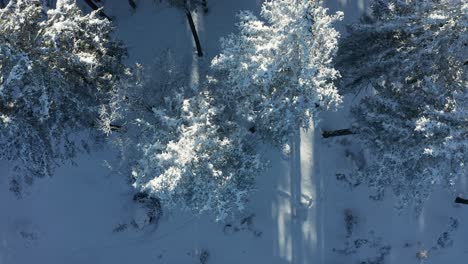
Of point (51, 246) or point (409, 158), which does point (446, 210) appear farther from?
point (51, 246)

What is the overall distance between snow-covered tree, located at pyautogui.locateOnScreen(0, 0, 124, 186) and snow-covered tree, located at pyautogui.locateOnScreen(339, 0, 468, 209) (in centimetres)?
940

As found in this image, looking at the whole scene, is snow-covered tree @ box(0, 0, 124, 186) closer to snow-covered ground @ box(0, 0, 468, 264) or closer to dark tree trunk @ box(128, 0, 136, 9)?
snow-covered ground @ box(0, 0, 468, 264)

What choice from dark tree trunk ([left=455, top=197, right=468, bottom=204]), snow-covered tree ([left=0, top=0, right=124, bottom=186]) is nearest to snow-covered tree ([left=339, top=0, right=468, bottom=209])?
dark tree trunk ([left=455, top=197, right=468, bottom=204])

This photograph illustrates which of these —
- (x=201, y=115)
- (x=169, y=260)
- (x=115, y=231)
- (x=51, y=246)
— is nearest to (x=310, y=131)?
(x=201, y=115)

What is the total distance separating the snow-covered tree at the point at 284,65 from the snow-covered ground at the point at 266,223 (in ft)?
18.3

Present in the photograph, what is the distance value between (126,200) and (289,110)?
33.9ft

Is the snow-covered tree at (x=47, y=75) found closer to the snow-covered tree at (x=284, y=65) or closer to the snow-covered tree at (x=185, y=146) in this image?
the snow-covered tree at (x=185, y=146)

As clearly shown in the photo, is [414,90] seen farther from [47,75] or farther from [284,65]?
[47,75]

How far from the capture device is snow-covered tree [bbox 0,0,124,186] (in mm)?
12688

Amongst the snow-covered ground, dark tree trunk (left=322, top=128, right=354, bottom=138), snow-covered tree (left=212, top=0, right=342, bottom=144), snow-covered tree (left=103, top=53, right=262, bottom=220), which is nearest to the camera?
snow-covered tree (left=212, top=0, right=342, bottom=144)

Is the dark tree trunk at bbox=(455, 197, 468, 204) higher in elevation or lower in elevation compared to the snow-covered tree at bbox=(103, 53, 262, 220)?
lower

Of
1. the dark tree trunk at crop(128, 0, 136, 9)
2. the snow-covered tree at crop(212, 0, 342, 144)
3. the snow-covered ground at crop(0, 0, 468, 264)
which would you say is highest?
the dark tree trunk at crop(128, 0, 136, 9)

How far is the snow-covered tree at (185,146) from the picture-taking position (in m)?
13.2

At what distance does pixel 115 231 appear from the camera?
19.6m
